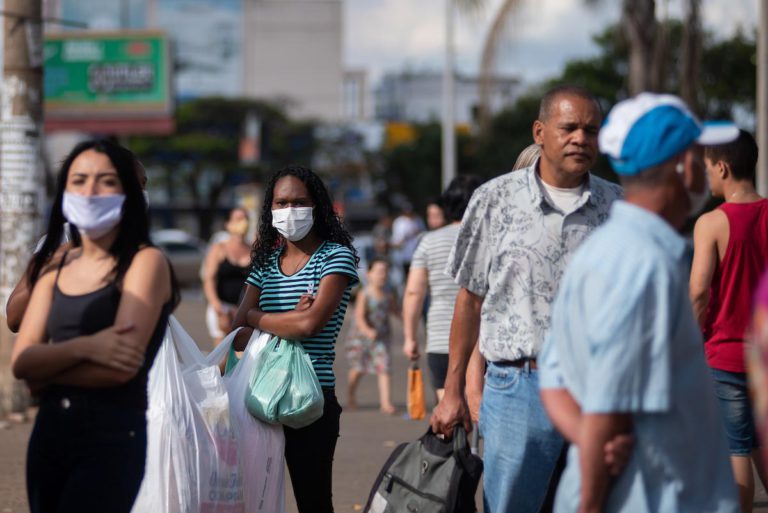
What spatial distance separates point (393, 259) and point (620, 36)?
29.5ft

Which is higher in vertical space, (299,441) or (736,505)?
(736,505)

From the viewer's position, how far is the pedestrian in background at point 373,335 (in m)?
12.0

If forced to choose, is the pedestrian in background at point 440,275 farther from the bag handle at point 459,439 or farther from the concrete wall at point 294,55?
the concrete wall at point 294,55

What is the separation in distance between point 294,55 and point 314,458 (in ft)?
309

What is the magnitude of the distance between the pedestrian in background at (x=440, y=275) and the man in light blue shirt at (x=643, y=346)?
14.6 feet

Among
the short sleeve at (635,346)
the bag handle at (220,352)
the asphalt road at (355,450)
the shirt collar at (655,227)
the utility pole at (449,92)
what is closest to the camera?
the short sleeve at (635,346)

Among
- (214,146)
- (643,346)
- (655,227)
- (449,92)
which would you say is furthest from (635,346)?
(214,146)

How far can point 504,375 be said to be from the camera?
4.40 meters

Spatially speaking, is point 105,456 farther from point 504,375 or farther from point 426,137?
point 426,137

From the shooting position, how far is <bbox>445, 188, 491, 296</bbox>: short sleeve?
4.58 meters

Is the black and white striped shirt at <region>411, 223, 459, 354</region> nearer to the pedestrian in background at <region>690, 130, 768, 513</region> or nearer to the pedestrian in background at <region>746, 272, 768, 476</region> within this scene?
the pedestrian in background at <region>690, 130, 768, 513</region>

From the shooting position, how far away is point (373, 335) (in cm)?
1218

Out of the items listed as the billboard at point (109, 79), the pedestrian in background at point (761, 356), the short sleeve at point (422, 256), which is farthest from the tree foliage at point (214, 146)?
the pedestrian in background at point (761, 356)

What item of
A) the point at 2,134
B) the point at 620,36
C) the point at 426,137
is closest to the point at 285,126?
the point at 426,137
